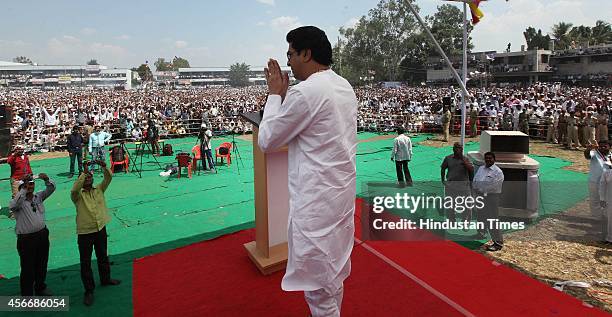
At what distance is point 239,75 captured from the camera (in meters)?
116

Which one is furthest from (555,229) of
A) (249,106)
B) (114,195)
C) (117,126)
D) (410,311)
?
(249,106)

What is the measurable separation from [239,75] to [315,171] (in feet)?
390

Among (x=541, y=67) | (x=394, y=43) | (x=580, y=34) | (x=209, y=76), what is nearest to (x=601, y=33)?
(x=580, y=34)

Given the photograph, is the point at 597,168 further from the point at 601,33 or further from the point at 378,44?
the point at 601,33

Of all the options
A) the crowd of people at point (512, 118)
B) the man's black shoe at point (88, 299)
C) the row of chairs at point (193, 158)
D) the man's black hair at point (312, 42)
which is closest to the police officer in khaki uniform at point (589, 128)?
the crowd of people at point (512, 118)

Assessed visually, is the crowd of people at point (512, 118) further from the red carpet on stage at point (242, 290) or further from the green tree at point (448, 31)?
the green tree at point (448, 31)

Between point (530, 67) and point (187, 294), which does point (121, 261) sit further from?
point (530, 67)

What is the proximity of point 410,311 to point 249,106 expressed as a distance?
2525 centimetres

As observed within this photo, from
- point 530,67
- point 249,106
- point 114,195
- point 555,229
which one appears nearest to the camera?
point 555,229

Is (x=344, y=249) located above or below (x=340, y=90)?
below

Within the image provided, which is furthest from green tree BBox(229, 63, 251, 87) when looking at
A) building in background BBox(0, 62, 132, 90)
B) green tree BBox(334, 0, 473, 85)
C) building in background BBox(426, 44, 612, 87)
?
building in background BBox(426, 44, 612, 87)

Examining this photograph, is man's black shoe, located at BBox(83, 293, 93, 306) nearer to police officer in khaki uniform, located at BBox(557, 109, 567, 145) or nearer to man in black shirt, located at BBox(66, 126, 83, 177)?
man in black shirt, located at BBox(66, 126, 83, 177)

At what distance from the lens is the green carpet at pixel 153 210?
4786 millimetres

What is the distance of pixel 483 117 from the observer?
18.2 metres
